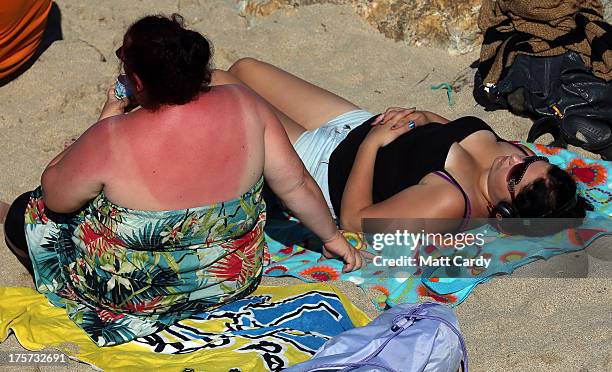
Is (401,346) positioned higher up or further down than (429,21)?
further down

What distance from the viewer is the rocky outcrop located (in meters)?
5.70

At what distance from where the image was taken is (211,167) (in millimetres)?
3215

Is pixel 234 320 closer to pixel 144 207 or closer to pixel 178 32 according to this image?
pixel 144 207

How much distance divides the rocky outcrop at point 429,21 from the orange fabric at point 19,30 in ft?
6.55

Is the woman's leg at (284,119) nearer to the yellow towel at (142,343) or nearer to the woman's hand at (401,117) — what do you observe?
the woman's hand at (401,117)

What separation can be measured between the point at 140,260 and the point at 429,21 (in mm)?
3035

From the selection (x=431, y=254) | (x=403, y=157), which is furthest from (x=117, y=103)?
(x=431, y=254)

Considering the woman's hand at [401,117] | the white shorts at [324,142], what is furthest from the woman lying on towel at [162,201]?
the woman's hand at [401,117]

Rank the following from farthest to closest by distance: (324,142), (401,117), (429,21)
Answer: (429,21)
(324,142)
(401,117)

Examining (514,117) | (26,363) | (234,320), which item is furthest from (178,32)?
(514,117)

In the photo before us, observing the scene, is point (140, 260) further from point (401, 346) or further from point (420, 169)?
point (420, 169)

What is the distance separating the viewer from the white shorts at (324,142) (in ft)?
14.5

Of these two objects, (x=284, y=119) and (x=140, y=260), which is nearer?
(x=140, y=260)

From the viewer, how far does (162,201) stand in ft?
10.6
